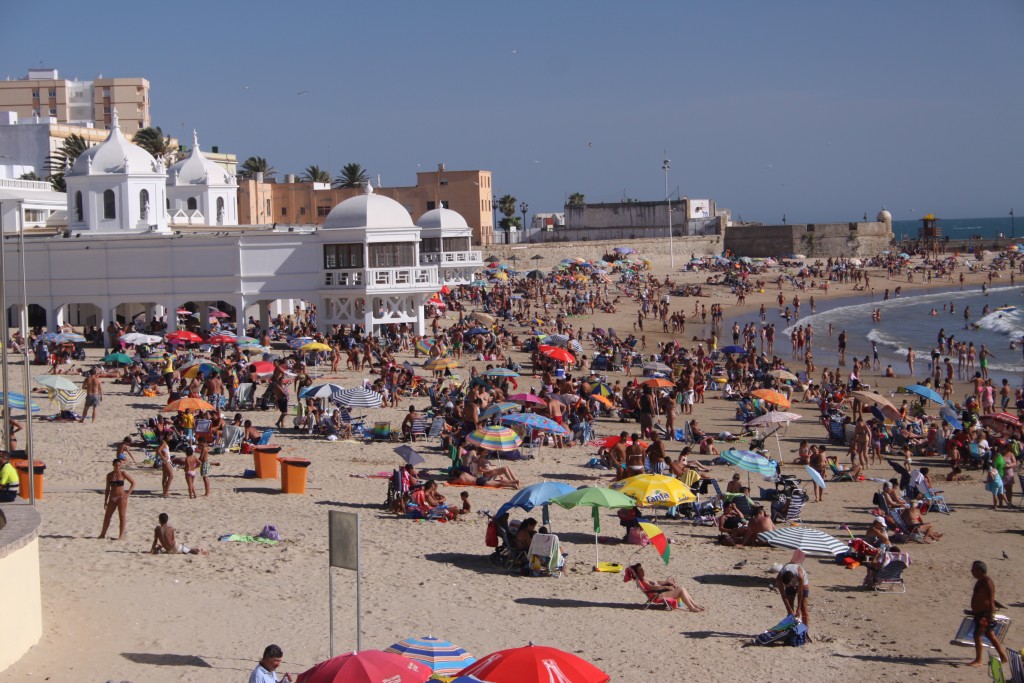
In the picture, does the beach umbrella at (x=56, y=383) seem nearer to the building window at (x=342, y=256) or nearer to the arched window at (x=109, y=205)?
the building window at (x=342, y=256)

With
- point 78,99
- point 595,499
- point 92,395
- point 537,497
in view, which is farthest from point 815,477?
point 78,99

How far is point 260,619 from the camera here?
1180cm

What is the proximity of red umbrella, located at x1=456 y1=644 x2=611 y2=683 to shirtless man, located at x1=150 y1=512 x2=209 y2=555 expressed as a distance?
5214 mm

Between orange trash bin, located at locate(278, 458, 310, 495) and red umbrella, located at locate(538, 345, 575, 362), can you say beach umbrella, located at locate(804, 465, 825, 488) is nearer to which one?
orange trash bin, located at locate(278, 458, 310, 495)

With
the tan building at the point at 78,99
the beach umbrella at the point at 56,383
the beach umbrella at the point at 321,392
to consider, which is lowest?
the beach umbrella at the point at 321,392

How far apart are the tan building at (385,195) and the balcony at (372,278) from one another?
28.2m

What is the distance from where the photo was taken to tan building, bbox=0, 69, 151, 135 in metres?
86.8

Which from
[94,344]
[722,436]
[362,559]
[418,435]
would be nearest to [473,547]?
[362,559]

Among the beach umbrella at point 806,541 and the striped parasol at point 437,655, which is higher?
the striped parasol at point 437,655

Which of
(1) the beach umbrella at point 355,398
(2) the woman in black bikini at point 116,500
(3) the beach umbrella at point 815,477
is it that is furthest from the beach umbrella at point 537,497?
(1) the beach umbrella at point 355,398

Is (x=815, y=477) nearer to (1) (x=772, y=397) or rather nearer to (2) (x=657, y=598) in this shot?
(1) (x=772, y=397)

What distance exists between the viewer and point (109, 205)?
37.8 metres

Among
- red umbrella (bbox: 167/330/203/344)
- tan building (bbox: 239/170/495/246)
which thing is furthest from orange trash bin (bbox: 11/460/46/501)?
tan building (bbox: 239/170/495/246)

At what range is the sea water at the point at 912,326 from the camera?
138ft
